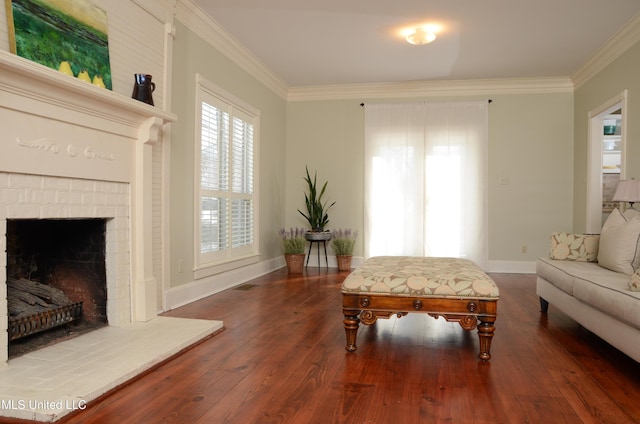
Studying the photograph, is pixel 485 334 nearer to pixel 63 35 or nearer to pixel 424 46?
pixel 63 35

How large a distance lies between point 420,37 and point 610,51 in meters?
2.08

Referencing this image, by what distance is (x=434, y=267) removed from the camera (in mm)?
2877

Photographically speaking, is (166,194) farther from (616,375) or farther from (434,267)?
(616,375)

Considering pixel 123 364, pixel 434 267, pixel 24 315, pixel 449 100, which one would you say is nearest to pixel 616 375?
pixel 434 267

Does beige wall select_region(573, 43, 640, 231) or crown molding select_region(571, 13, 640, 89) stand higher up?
crown molding select_region(571, 13, 640, 89)

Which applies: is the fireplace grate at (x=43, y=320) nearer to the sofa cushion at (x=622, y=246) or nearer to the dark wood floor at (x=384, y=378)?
the dark wood floor at (x=384, y=378)

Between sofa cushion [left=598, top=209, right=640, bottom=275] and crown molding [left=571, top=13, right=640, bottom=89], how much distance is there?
2.06 m

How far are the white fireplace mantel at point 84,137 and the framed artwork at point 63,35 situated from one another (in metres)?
0.20

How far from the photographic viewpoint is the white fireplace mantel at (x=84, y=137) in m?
2.10

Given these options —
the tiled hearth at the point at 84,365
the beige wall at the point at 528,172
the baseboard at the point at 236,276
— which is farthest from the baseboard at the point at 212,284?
the beige wall at the point at 528,172

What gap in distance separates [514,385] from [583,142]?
442 centimetres

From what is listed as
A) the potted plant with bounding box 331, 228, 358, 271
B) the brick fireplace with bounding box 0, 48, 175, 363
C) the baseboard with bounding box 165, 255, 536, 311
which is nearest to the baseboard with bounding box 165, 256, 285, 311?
the baseboard with bounding box 165, 255, 536, 311

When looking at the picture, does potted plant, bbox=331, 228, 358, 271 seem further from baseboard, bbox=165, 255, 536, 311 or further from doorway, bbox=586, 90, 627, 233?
doorway, bbox=586, 90, 627, 233

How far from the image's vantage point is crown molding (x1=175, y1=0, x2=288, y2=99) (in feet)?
12.4
